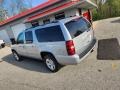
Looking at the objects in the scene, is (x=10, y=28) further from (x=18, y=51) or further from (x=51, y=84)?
(x=51, y=84)

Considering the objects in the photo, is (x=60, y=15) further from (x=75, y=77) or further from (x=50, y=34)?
(x=75, y=77)

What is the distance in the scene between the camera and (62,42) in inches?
252

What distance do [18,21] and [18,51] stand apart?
41.9 feet

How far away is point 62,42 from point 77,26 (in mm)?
940

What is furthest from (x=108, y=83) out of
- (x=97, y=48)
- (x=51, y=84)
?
(x=97, y=48)

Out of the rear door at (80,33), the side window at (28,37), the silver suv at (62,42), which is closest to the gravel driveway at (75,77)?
the silver suv at (62,42)

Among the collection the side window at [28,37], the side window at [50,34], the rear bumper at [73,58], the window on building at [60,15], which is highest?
the side window at [50,34]

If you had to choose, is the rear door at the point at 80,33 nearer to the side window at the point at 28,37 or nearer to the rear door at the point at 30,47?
the rear door at the point at 30,47

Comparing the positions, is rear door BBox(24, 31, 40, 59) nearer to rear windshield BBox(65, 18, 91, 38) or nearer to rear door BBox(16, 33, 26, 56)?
rear door BBox(16, 33, 26, 56)

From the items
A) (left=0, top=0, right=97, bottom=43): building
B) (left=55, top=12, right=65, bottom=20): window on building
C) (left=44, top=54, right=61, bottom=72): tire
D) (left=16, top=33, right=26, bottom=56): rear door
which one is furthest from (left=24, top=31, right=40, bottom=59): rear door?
(left=55, top=12, right=65, bottom=20): window on building

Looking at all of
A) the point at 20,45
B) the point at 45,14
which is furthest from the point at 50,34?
the point at 45,14

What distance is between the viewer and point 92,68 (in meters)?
6.93

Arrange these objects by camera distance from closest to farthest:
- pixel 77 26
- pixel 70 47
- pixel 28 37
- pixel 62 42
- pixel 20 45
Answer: pixel 70 47 → pixel 62 42 → pixel 77 26 → pixel 28 37 → pixel 20 45

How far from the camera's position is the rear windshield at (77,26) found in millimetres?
6447
